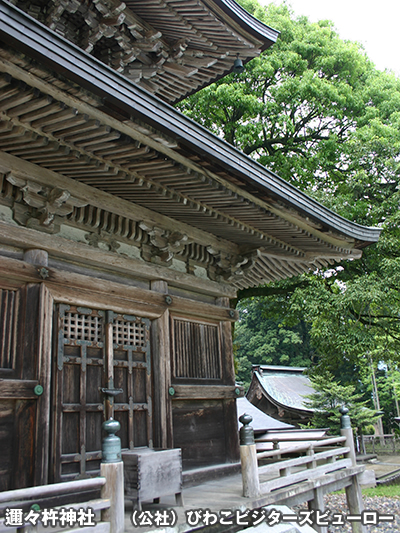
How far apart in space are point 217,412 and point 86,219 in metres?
3.87

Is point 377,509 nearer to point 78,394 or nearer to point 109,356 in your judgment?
point 109,356

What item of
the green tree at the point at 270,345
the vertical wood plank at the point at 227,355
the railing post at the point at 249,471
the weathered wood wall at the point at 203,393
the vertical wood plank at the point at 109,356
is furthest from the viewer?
the green tree at the point at 270,345

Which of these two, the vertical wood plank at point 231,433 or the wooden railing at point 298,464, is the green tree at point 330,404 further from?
the vertical wood plank at point 231,433

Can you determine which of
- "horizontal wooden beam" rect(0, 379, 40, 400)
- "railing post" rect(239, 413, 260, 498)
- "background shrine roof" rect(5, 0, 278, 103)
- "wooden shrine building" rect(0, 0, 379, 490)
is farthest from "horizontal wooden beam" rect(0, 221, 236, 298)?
"background shrine roof" rect(5, 0, 278, 103)

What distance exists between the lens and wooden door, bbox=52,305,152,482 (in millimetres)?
5064

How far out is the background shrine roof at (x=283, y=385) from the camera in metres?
23.2

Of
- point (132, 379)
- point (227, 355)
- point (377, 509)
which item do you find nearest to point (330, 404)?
point (377, 509)

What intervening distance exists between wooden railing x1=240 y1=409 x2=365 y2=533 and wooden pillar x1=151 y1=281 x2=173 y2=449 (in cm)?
126

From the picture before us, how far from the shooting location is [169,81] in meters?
8.45

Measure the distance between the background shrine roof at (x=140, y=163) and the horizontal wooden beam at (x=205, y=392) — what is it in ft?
6.42

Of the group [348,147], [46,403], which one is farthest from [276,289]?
[46,403]

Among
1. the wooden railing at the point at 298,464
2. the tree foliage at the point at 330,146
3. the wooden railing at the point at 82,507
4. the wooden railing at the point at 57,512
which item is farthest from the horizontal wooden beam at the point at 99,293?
the tree foliage at the point at 330,146

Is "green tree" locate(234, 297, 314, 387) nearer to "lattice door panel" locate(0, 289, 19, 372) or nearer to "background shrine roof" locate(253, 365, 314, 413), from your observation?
"background shrine roof" locate(253, 365, 314, 413)

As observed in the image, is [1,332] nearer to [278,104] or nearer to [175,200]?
[175,200]
